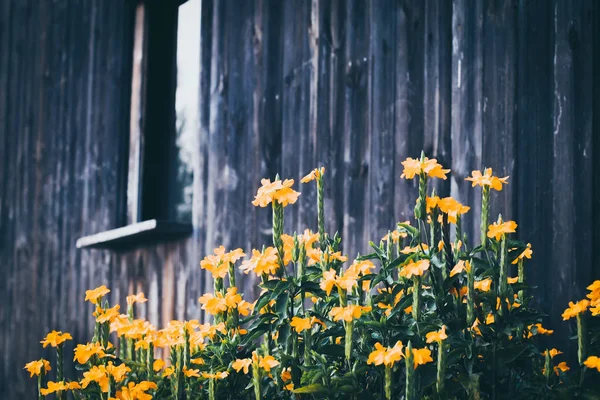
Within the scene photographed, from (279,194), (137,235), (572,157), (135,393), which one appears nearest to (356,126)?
(572,157)

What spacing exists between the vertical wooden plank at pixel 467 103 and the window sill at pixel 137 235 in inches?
71.4

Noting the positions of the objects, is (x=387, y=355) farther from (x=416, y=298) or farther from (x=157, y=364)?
(x=157, y=364)

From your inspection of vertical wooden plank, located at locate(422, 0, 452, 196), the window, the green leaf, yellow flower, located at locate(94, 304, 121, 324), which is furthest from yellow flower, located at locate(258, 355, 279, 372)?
the window

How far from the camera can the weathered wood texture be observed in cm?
293

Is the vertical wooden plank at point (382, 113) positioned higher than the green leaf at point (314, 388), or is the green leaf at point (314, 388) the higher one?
the vertical wooden plank at point (382, 113)

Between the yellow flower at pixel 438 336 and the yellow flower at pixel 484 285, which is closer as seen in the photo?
the yellow flower at pixel 438 336

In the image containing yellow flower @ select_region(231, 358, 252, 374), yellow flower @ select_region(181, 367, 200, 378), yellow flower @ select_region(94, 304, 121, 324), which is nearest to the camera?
yellow flower @ select_region(231, 358, 252, 374)

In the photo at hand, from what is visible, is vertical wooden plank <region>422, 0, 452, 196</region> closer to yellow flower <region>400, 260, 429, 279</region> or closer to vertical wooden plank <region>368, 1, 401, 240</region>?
vertical wooden plank <region>368, 1, 401, 240</region>

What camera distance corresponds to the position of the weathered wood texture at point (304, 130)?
2.93m

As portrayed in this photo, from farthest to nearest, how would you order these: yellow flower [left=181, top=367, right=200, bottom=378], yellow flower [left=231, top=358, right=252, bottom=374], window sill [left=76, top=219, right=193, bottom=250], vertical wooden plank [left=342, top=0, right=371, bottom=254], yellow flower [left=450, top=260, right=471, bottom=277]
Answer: window sill [left=76, top=219, right=193, bottom=250], vertical wooden plank [left=342, top=0, right=371, bottom=254], yellow flower [left=181, top=367, right=200, bottom=378], yellow flower [left=231, top=358, right=252, bottom=374], yellow flower [left=450, top=260, right=471, bottom=277]

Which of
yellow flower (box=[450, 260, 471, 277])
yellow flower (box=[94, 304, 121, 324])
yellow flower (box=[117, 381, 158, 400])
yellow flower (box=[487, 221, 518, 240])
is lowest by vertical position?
yellow flower (box=[117, 381, 158, 400])

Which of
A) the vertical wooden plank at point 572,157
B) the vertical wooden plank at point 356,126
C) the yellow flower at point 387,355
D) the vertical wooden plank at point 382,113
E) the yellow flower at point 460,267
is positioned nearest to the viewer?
the yellow flower at point 387,355

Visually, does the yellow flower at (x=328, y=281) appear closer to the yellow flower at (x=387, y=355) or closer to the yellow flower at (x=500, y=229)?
the yellow flower at (x=387, y=355)

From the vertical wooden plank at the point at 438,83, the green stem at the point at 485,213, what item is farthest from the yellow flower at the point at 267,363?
the vertical wooden plank at the point at 438,83
